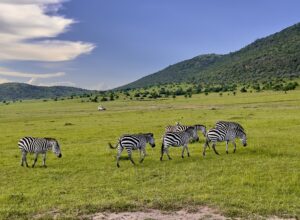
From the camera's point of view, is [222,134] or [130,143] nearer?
[130,143]

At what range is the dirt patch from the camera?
12211 millimetres

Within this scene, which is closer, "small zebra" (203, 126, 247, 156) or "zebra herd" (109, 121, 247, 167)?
"zebra herd" (109, 121, 247, 167)

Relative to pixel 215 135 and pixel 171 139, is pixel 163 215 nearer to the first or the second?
pixel 171 139

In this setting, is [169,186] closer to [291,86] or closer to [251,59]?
[291,86]

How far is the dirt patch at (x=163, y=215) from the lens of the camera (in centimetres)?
1221

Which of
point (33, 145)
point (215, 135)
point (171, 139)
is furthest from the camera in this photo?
point (215, 135)

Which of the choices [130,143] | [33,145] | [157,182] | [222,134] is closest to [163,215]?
[157,182]

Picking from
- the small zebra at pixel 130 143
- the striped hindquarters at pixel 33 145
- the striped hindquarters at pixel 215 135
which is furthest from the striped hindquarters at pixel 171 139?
the striped hindquarters at pixel 33 145

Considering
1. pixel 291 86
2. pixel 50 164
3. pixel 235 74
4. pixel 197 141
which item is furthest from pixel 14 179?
pixel 235 74

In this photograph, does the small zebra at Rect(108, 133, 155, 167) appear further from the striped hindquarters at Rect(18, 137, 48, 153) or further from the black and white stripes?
the striped hindquarters at Rect(18, 137, 48, 153)

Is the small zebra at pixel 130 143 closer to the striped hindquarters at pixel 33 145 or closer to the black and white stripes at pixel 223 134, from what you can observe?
the black and white stripes at pixel 223 134

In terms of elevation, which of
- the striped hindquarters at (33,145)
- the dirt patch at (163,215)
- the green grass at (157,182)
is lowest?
the dirt patch at (163,215)

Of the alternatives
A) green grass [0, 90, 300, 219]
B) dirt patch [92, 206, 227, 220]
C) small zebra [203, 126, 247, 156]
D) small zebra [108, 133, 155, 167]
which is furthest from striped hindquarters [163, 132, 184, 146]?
dirt patch [92, 206, 227, 220]

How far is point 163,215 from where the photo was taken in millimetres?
12461
